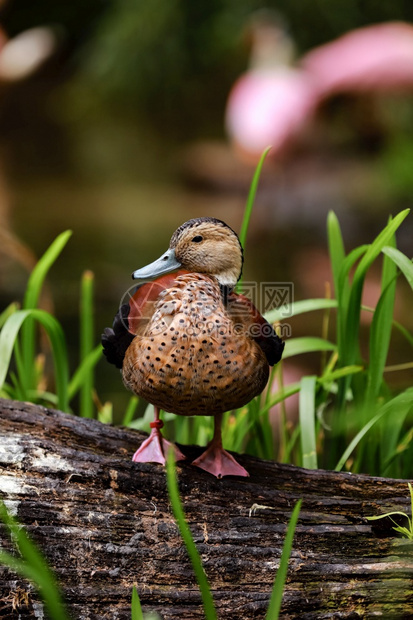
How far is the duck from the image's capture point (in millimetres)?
883

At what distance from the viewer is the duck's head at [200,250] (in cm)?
92

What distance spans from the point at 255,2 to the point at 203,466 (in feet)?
12.3

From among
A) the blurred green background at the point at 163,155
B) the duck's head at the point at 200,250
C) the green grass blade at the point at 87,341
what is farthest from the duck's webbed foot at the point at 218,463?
the blurred green background at the point at 163,155

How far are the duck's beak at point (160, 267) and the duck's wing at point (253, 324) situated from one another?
3.6 inches

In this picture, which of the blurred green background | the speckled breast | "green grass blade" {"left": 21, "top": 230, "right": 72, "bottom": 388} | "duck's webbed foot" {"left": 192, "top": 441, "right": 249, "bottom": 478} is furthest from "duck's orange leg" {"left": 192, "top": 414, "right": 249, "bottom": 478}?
the blurred green background

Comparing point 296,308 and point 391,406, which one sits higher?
point 296,308

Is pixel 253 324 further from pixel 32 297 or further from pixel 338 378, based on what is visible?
pixel 32 297

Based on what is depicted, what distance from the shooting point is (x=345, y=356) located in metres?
1.18

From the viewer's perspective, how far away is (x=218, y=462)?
100 centimetres

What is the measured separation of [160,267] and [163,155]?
13.0 feet

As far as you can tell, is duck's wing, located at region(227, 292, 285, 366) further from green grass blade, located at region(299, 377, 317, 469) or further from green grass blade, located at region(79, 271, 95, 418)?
green grass blade, located at region(79, 271, 95, 418)

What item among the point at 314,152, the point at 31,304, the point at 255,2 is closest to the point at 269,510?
the point at 31,304
